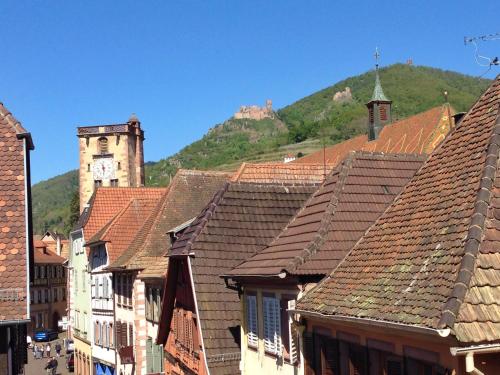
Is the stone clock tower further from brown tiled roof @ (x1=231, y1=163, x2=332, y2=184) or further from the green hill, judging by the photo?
brown tiled roof @ (x1=231, y1=163, x2=332, y2=184)

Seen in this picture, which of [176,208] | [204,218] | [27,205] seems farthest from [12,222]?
[176,208]

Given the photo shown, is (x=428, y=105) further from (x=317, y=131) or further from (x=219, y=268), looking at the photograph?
(x=219, y=268)

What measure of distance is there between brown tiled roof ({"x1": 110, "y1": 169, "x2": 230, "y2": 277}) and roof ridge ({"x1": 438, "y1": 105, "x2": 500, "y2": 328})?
20.0m

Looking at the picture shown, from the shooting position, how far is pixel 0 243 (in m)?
A: 11.5

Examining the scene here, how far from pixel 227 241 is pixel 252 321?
280 centimetres

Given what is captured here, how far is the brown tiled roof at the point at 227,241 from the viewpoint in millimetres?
16578

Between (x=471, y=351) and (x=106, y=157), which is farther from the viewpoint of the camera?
(x=106, y=157)

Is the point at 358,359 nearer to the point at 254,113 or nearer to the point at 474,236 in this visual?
the point at 474,236

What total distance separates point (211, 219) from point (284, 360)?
5089mm

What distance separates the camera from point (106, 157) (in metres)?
77.1

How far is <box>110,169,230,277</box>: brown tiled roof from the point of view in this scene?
28719mm

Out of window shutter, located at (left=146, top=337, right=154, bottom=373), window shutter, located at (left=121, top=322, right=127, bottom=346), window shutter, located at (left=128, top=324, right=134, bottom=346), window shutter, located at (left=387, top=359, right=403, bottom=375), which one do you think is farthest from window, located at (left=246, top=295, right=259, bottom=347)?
window shutter, located at (left=121, top=322, right=127, bottom=346)

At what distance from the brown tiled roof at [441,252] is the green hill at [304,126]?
10570 centimetres

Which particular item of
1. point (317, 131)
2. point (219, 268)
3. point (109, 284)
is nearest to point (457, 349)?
point (219, 268)
